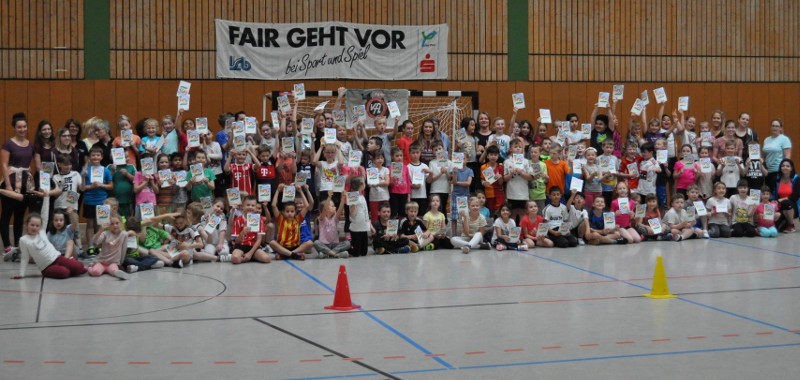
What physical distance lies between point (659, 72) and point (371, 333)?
1440 cm

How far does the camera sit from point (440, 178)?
13.8 m

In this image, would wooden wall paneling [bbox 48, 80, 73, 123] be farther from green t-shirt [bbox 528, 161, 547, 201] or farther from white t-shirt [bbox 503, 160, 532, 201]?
green t-shirt [bbox 528, 161, 547, 201]

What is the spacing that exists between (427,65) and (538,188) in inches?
225

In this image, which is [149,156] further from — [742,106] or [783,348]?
[742,106]

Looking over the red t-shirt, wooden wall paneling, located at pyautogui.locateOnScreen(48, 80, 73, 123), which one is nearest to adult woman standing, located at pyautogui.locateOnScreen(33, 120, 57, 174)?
wooden wall paneling, located at pyautogui.locateOnScreen(48, 80, 73, 123)

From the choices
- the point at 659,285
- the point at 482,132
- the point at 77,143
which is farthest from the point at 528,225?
the point at 77,143

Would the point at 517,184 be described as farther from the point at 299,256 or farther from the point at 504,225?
the point at 299,256

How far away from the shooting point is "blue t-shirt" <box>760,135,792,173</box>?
15.5 meters

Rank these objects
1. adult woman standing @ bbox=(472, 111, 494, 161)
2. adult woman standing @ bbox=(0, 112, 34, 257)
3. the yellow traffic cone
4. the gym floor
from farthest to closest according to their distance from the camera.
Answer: adult woman standing @ bbox=(472, 111, 494, 161)
adult woman standing @ bbox=(0, 112, 34, 257)
the yellow traffic cone
the gym floor

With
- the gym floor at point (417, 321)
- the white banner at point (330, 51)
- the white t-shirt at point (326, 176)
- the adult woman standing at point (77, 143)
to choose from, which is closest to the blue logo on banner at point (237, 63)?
the white banner at point (330, 51)

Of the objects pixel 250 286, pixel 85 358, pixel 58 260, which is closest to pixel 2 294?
pixel 58 260

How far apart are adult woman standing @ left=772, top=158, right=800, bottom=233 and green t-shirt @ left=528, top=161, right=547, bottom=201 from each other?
4.58 m

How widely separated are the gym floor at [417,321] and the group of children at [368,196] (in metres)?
0.65

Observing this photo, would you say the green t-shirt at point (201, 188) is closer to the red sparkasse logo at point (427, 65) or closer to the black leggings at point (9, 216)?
the black leggings at point (9, 216)
